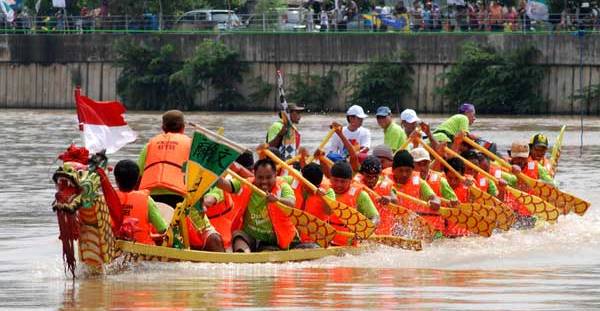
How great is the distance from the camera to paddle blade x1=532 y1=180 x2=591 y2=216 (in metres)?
22.4

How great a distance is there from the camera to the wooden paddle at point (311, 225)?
16859 millimetres

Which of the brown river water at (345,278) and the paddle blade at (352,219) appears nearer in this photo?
the brown river water at (345,278)

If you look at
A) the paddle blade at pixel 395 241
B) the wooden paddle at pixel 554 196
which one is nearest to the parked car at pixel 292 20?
the wooden paddle at pixel 554 196

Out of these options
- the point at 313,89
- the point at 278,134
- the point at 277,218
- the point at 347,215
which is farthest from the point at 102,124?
the point at 313,89

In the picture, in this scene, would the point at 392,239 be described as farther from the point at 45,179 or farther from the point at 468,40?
the point at 468,40

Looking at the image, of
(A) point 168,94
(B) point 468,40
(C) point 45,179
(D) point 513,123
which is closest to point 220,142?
(C) point 45,179

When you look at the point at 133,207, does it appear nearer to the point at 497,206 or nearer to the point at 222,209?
the point at 222,209

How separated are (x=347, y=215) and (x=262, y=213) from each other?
3.70 ft

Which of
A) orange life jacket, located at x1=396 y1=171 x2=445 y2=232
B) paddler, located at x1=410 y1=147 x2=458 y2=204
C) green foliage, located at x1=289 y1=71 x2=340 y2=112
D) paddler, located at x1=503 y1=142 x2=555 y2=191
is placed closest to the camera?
orange life jacket, located at x1=396 y1=171 x2=445 y2=232

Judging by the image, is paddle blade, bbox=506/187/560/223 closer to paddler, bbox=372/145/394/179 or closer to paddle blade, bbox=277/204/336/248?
paddler, bbox=372/145/394/179

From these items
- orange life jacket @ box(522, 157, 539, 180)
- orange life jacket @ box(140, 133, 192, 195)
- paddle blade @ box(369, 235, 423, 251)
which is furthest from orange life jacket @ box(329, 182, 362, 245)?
orange life jacket @ box(522, 157, 539, 180)

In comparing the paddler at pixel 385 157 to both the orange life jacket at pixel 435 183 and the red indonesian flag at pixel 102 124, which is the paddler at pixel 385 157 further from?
the red indonesian flag at pixel 102 124

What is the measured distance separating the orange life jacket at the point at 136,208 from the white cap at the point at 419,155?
462 centimetres

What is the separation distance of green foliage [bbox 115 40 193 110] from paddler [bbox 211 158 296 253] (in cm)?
4126
